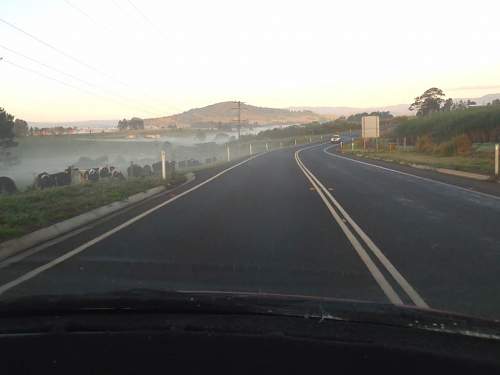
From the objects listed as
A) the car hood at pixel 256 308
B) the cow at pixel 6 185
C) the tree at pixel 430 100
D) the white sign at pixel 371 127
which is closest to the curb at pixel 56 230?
the car hood at pixel 256 308

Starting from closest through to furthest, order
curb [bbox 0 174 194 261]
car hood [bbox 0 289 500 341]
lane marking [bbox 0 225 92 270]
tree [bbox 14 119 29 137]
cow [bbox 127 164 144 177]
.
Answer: car hood [bbox 0 289 500 341] < lane marking [bbox 0 225 92 270] < curb [bbox 0 174 194 261] < cow [bbox 127 164 144 177] < tree [bbox 14 119 29 137]

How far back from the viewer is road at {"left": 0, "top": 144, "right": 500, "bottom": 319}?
714 cm

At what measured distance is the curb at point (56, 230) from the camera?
9828 millimetres

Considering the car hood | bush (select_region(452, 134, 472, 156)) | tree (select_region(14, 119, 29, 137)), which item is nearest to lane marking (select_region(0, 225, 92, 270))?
the car hood

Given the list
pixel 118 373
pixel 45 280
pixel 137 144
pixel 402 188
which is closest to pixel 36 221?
pixel 45 280

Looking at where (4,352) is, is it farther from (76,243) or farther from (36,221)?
(36,221)

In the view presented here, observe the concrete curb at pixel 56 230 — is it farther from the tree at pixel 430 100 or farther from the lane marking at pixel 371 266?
the tree at pixel 430 100

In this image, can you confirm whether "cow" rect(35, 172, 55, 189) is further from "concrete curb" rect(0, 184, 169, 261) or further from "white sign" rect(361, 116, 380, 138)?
"white sign" rect(361, 116, 380, 138)

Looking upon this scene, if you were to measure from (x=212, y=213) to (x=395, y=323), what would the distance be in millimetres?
10640

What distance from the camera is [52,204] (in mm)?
14953

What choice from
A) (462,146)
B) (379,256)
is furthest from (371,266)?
(462,146)

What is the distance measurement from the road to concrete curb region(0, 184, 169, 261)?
1.12ft

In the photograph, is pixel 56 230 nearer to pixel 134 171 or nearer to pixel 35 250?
pixel 35 250

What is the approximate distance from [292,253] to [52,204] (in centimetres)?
792
